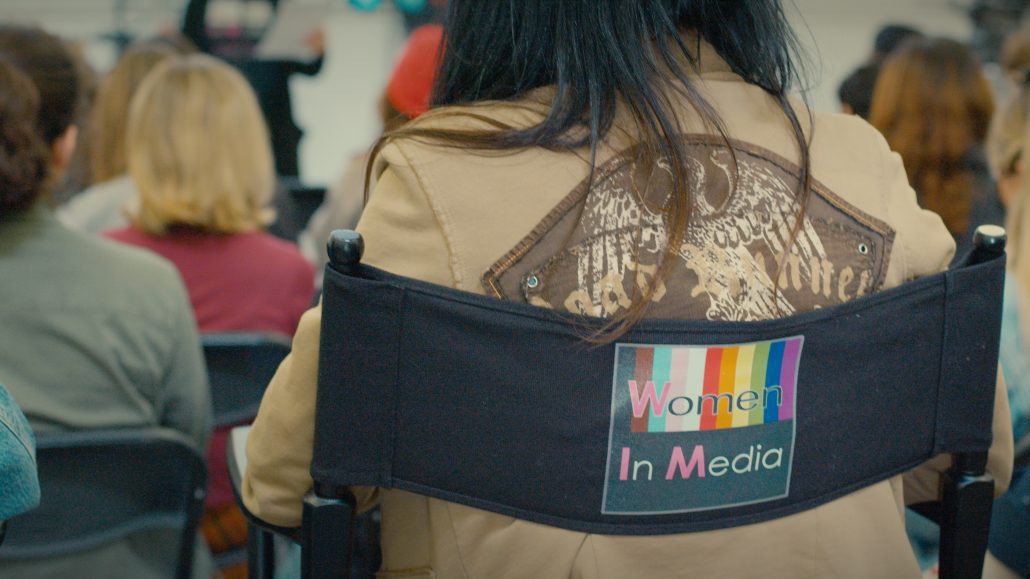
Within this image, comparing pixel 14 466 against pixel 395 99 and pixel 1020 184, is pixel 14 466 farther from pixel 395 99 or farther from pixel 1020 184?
pixel 395 99

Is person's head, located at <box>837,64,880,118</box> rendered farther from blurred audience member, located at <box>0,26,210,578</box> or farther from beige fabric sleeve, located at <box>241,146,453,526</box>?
beige fabric sleeve, located at <box>241,146,453,526</box>

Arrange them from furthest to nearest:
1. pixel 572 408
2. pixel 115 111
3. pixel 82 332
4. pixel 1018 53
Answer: pixel 115 111 < pixel 1018 53 < pixel 82 332 < pixel 572 408

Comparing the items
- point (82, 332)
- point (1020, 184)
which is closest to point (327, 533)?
point (82, 332)

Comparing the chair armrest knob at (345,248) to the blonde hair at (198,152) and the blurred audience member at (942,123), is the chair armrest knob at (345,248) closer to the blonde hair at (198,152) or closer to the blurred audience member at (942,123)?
the blonde hair at (198,152)

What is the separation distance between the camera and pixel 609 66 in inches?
40.1

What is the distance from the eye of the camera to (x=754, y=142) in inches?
41.5

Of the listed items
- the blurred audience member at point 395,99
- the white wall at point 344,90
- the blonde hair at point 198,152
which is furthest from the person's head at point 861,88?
the white wall at point 344,90

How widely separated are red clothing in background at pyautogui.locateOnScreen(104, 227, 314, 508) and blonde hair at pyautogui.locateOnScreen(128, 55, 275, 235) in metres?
0.03

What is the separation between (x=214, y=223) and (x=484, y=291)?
4.61 ft

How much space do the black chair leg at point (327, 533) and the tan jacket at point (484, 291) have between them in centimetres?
5

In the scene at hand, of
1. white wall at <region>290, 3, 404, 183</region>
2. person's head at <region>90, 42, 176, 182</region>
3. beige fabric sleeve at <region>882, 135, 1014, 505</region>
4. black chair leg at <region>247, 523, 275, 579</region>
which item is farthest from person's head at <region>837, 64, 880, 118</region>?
white wall at <region>290, 3, 404, 183</region>

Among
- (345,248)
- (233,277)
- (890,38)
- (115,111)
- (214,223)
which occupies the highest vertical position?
(890,38)

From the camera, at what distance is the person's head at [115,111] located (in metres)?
2.97

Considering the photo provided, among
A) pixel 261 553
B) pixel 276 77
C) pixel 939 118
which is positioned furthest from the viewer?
pixel 276 77
